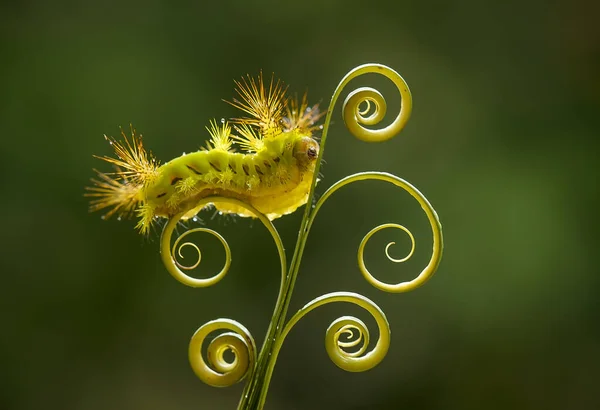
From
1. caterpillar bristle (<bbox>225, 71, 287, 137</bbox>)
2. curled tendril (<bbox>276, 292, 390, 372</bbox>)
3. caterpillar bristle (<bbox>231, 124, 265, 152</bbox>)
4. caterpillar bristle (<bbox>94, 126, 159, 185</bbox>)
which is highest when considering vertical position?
caterpillar bristle (<bbox>225, 71, 287, 137</bbox>)

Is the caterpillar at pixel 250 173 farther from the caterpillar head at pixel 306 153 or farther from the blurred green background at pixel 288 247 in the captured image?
the blurred green background at pixel 288 247

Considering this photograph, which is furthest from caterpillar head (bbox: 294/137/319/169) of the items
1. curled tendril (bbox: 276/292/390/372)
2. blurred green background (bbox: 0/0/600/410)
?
blurred green background (bbox: 0/0/600/410)

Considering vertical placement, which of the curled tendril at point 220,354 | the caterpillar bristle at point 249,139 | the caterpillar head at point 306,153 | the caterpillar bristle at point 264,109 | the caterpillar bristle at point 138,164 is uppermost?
the caterpillar bristle at point 264,109

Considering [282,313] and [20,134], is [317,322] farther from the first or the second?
[282,313]

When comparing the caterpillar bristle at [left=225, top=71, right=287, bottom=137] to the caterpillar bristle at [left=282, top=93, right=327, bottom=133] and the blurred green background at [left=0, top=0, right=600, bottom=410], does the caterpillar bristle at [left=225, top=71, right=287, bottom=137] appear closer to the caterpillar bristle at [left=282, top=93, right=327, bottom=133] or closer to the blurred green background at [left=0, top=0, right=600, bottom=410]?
the caterpillar bristle at [left=282, top=93, right=327, bottom=133]

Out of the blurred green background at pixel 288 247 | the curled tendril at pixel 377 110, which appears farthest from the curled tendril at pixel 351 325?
Answer: the blurred green background at pixel 288 247

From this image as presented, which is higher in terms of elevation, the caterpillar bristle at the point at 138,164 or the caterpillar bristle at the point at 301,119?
the caterpillar bristle at the point at 301,119

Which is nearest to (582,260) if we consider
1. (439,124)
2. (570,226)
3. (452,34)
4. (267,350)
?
(570,226)
